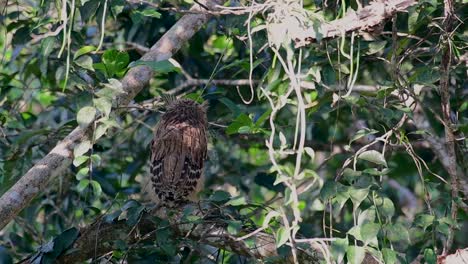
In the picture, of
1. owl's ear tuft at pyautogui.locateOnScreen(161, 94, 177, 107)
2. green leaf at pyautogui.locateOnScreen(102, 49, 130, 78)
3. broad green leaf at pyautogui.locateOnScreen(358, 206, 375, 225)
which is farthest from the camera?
owl's ear tuft at pyautogui.locateOnScreen(161, 94, 177, 107)

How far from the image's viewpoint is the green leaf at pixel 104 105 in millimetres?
4387

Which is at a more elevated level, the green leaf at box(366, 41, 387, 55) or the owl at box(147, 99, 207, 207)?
the green leaf at box(366, 41, 387, 55)

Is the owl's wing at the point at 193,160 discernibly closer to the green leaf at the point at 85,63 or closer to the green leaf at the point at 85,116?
the green leaf at the point at 85,63

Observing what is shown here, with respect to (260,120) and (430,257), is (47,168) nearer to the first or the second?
(260,120)

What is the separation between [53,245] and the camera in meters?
5.15

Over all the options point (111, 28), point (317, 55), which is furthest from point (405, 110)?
→ point (111, 28)

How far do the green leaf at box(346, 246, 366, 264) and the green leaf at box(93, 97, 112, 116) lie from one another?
1202 mm

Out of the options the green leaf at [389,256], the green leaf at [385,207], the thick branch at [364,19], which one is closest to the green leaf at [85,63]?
the thick branch at [364,19]

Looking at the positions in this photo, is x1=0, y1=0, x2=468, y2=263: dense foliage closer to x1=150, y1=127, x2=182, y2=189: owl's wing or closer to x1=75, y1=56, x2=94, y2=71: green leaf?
x1=75, y1=56, x2=94, y2=71: green leaf

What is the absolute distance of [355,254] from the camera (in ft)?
13.5

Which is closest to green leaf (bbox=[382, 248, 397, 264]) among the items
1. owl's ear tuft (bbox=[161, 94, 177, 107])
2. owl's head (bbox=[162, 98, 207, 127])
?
owl's ear tuft (bbox=[161, 94, 177, 107])

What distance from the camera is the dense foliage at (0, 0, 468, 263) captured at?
4.36m

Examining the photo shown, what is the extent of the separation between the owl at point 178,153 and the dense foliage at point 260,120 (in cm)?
13

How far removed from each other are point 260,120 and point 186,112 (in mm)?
2506
